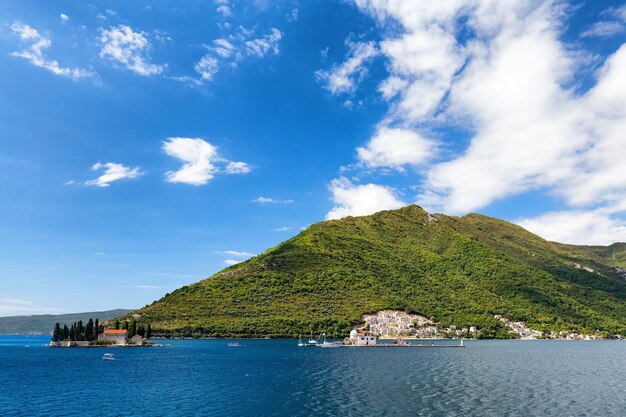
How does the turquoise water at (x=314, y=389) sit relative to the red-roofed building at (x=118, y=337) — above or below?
below

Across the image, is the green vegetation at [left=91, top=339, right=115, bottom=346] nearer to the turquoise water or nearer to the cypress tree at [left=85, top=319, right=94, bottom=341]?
the cypress tree at [left=85, top=319, right=94, bottom=341]

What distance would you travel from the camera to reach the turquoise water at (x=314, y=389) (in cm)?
6006

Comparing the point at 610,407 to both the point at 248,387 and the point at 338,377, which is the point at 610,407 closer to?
the point at 338,377

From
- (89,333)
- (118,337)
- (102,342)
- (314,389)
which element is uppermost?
(89,333)

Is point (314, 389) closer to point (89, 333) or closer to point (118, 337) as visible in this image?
point (118, 337)

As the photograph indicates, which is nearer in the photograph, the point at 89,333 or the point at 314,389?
the point at 314,389

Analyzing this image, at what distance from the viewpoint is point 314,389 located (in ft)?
249

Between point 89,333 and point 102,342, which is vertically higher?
point 89,333

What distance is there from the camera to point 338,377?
91.1 meters

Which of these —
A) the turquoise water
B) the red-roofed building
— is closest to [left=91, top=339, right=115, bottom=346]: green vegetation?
the red-roofed building

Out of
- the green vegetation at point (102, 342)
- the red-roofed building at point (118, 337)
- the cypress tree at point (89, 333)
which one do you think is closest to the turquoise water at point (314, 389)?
the green vegetation at point (102, 342)

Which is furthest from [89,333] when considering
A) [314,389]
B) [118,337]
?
[314,389]

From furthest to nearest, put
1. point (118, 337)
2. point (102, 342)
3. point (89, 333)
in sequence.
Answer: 1. point (118, 337)
2. point (89, 333)
3. point (102, 342)

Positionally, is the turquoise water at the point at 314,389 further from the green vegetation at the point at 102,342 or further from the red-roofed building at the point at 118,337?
the red-roofed building at the point at 118,337
